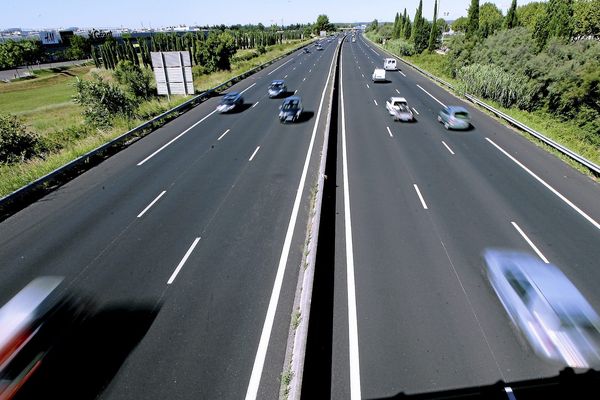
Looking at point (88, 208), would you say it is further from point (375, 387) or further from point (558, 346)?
point (558, 346)

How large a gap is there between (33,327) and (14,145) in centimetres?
1805

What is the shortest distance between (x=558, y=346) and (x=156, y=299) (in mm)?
9916

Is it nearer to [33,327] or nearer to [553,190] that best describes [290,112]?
[553,190]

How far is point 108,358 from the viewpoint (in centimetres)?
758

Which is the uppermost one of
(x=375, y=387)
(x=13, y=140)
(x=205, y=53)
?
(x=205, y=53)

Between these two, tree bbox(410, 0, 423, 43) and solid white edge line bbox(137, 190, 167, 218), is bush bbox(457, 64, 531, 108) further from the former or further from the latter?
tree bbox(410, 0, 423, 43)

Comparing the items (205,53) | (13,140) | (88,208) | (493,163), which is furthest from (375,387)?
(205,53)

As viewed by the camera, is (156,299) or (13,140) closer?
(156,299)

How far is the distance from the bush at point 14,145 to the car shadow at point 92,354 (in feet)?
55.5

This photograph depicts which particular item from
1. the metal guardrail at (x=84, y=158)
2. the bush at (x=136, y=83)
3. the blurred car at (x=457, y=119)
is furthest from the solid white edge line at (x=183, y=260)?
the bush at (x=136, y=83)

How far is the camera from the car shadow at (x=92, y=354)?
6.90 metres

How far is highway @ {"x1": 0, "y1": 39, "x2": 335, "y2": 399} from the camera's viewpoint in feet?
24.0

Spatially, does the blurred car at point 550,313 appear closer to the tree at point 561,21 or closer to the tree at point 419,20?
the tree at point 561,21

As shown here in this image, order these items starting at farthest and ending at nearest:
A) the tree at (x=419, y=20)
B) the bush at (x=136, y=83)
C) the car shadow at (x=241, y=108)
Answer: the tree at (x=419, y=20) → the bush at (x=136, y=83) → the car shadow at (x=241, y=108)
